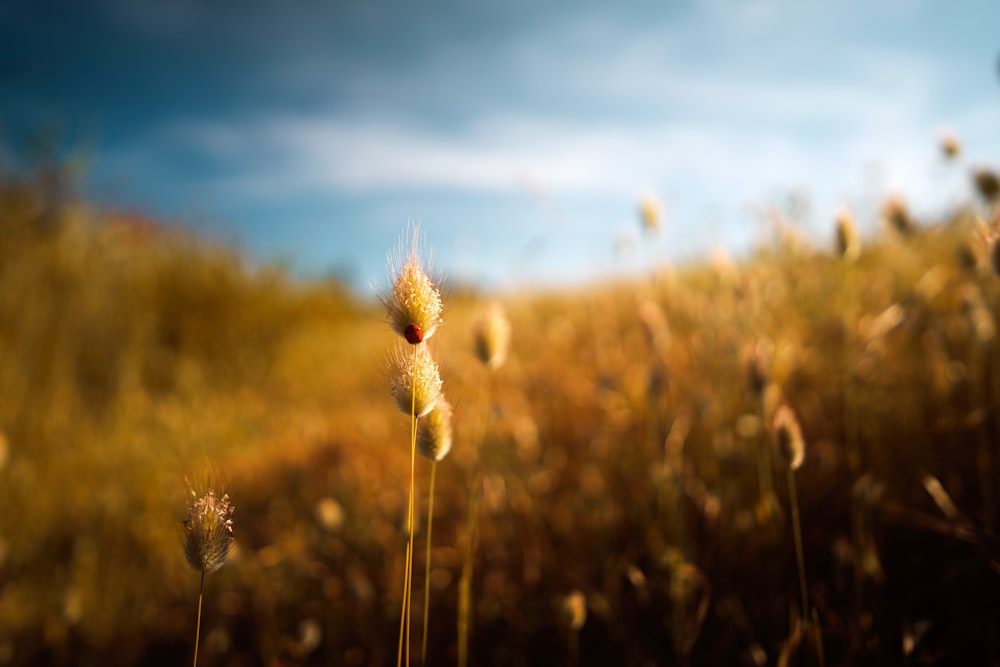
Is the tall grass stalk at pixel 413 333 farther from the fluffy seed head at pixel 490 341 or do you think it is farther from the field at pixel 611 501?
the fluffy seed head at pixel 490 341

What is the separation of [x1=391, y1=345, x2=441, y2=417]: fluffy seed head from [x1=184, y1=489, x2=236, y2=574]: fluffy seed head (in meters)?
0.23

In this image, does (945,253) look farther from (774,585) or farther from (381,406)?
(381,406)

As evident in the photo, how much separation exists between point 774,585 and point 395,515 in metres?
1.08

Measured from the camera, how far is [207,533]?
→ 2.16 ft

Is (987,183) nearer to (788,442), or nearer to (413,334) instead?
(788,442)

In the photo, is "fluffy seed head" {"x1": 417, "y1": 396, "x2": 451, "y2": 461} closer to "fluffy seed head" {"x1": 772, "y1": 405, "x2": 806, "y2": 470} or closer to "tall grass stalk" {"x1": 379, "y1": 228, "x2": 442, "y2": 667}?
"tall grass stalk" {"x1": 379, "y1": 228, "x2": 442, "y2": 667}

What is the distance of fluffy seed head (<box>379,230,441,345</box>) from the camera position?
70 centimetres

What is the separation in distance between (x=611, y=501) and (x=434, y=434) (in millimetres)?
1158

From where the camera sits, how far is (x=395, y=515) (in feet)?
6.28

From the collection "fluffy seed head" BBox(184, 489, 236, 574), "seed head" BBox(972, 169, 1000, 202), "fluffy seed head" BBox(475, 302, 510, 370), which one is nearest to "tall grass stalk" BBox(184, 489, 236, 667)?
"fluffy seed head" BBox(184, 489, 236, 574)

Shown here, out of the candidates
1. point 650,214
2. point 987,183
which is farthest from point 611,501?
point 987,183

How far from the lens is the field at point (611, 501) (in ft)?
4.39

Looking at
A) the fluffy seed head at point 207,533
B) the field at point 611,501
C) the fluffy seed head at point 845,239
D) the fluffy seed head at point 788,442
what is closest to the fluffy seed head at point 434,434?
the field at point 611,501

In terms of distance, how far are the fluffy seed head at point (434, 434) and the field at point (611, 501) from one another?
0.08 metres
